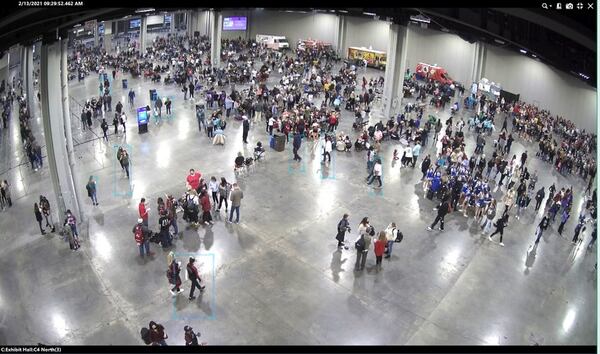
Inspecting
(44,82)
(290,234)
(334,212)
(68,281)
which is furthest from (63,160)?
(334,212)

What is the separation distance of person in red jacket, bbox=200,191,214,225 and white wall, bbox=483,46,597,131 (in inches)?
874

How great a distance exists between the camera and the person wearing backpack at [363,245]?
14.8 m

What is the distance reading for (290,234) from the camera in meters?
17.0

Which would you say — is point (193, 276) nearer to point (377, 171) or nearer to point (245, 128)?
point (377, 171)

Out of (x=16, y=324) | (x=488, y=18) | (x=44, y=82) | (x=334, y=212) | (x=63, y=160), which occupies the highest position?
(x=488, y=18)

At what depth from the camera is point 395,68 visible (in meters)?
30.1

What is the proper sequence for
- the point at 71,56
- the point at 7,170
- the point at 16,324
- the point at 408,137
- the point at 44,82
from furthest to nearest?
the point at 71,56, the point at 408,137, the point at 7,170, the point at 44,82, the point at 16,324

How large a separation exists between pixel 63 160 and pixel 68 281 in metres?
4.15

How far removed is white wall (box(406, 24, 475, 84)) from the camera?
4016 cm

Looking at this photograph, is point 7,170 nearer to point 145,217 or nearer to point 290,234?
point 145,217

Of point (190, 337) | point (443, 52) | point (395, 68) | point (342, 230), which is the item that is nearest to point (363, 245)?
point (342, 230)

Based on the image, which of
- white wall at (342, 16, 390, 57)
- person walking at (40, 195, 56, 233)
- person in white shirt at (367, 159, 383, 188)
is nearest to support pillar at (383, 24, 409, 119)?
person in white shirt at (367, 159, 383, 188)

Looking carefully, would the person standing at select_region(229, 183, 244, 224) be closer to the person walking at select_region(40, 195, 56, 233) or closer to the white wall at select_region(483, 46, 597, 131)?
the person walking at select_region(40, 195, 56, 233)

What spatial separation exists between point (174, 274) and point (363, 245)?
16.6ft
